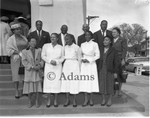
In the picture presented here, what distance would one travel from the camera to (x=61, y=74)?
5473mm

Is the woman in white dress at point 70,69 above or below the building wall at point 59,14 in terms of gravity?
below

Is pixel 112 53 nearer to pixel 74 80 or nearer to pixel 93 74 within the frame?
pixel 93 74

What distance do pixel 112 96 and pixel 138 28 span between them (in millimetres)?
49643

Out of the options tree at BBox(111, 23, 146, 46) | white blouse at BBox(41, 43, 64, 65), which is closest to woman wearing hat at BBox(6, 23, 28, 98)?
white blouse at BBox(41, 43, 64, 65)

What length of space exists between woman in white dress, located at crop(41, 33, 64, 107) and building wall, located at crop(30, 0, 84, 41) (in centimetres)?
253

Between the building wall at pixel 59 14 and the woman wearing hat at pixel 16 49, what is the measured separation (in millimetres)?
2128

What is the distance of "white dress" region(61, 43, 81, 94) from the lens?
5.43 m

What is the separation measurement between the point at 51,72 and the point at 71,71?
474 mm

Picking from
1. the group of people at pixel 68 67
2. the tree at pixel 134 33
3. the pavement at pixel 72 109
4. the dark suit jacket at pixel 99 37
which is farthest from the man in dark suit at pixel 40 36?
the tree at pixel 134 33

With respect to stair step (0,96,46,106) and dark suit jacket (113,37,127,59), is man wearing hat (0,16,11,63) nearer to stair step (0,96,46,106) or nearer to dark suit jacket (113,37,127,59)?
stair step (0,96,46,106)

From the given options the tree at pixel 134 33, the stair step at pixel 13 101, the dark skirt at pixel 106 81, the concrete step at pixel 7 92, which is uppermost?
the tree at pixel 134 33

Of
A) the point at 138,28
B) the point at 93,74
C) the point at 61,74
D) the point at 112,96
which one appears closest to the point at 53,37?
the point at 61,74

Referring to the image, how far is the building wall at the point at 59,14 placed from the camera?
25.5 feet

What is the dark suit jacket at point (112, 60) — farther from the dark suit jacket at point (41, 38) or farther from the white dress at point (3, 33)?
the white dress at point (3, 33)
